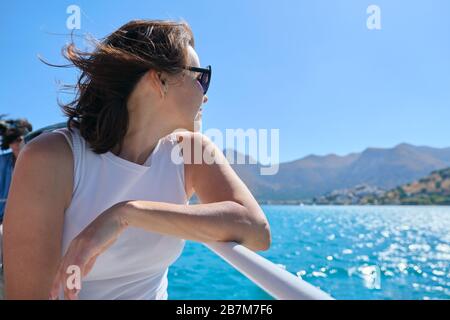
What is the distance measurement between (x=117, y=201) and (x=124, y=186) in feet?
0.14

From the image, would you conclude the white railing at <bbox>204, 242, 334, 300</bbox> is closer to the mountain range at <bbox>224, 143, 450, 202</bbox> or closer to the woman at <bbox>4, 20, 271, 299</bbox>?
the woman at <bbox>4, 20, 271, 299</bbox>

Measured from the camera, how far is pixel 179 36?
1161mm

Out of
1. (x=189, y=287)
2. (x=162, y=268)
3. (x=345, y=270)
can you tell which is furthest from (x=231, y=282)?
(x=162, y=268)

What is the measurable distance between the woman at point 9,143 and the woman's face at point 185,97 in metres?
1.89

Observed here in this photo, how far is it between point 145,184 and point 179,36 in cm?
45

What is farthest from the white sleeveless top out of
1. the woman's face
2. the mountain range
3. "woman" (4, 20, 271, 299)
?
the mountain range

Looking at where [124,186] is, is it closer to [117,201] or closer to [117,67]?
[117,201]

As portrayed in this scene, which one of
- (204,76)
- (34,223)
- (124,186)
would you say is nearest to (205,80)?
(204,76)

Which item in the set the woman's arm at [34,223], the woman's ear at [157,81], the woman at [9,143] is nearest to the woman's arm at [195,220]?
the woman's arm at [34,223]

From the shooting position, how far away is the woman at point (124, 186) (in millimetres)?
832

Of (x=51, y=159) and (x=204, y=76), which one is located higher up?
(x=204, y=76)

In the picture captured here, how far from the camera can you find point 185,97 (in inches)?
46.4
